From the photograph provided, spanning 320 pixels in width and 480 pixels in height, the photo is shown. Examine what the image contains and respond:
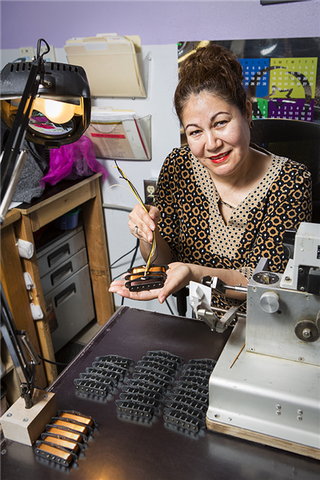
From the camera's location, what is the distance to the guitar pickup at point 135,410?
36.4 inches

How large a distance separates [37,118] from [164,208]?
2.62 ft

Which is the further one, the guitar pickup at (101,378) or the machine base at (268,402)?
the guitar pickup at (101,378)

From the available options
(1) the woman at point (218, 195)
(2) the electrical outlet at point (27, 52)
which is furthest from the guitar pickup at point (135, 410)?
(2) the electrical outlet at point (27, 52)

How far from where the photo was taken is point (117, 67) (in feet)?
6.70

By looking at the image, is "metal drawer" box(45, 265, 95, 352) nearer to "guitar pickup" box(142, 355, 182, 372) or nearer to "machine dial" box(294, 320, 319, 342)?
"guitar pickup" box(142, 355, 182, 372)

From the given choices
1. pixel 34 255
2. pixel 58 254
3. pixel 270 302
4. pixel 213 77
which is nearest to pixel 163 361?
pixel 270 302

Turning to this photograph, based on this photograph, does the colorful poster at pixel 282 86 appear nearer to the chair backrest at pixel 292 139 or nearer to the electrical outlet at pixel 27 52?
the chair backrest at pixel 292 139

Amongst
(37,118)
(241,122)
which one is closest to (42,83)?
(37,118)

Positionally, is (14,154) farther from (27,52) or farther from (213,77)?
(27,52)

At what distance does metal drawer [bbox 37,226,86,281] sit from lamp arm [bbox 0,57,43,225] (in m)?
1.54

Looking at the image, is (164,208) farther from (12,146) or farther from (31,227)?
(12,146)

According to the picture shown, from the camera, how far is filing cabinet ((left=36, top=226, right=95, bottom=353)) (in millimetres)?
2209

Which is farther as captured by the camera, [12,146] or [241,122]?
[241,122]

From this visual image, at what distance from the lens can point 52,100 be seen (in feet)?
2.72
